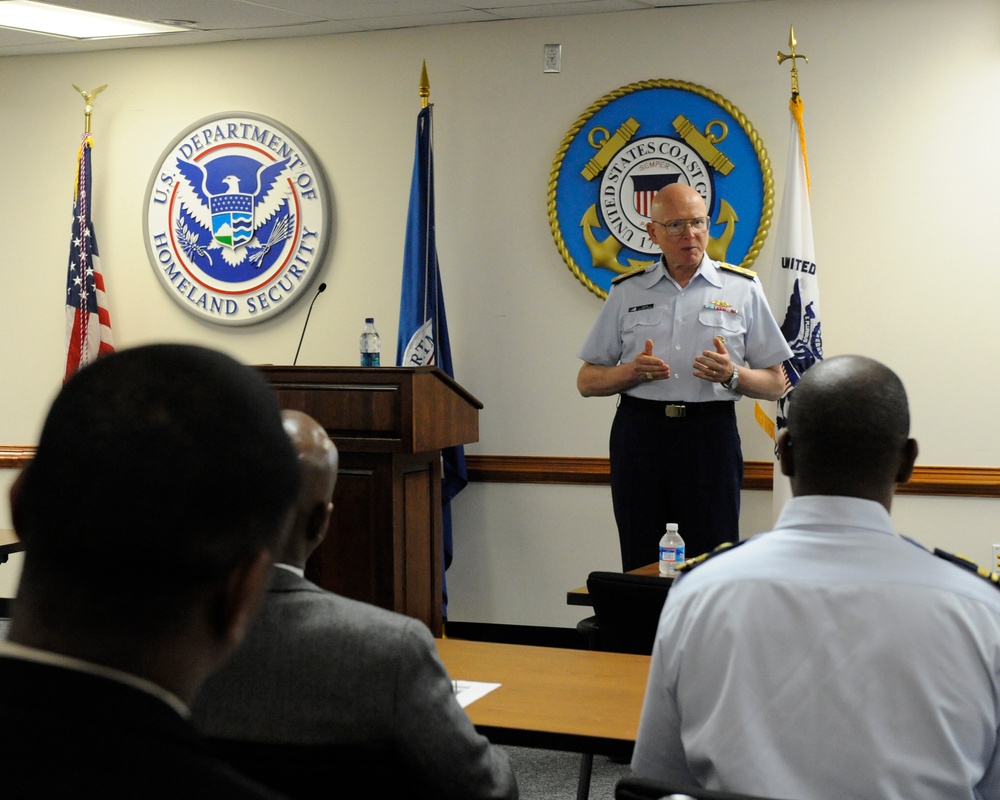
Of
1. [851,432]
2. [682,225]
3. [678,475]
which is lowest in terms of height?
[678,475]

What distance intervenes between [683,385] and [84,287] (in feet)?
11.1

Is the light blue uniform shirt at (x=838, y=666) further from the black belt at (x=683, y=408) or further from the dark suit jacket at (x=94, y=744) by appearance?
the black belt at (x=683, y=408)

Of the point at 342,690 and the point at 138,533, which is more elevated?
the point at 138,533

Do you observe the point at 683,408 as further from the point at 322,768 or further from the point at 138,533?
the point at 138,533

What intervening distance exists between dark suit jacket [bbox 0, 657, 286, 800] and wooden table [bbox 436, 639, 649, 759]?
1.47 m

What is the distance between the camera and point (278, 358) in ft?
20.3

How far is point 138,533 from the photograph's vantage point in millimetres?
650

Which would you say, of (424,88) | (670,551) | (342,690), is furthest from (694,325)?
(342,690)

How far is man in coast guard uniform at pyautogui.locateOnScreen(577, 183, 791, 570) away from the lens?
4.66 meters

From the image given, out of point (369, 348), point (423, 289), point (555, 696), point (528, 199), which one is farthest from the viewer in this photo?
point (528, 199)

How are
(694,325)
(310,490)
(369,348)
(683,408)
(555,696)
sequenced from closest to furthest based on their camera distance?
1. (310,490)
2. (555,696)
3. (683,408)
4. (694,325)
5. (369,348)

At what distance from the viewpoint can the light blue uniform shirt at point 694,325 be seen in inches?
186

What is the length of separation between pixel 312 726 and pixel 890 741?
77 centimetres

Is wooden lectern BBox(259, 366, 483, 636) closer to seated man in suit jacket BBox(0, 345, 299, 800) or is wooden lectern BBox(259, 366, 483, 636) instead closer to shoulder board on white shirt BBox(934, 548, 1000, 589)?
shoulder board on white shirt BBox(934, 548, 1000, 589)
